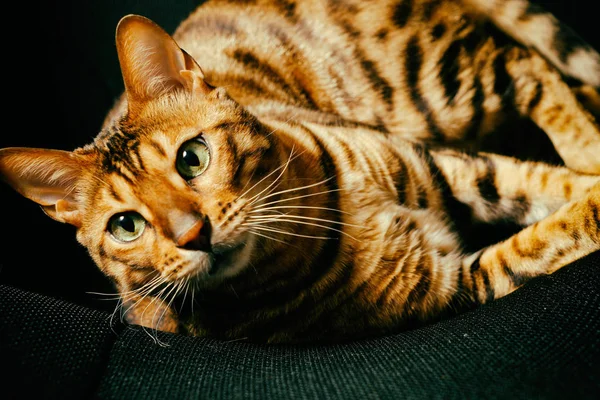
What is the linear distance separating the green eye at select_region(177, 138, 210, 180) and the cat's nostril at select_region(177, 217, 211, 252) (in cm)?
12

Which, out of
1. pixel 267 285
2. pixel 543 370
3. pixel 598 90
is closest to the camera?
pixel 543 370

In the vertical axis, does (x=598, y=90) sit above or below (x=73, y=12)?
below

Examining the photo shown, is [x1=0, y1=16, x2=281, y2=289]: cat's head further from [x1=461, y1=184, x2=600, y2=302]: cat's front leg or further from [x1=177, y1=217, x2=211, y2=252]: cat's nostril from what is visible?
[x1=461, y1=184, x2=600, y2=302]: cat's front leg

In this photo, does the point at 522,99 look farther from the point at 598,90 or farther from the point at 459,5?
the point at 459,5

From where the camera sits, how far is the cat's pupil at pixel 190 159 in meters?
0.90

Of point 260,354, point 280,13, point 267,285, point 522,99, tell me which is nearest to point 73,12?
point 280,13

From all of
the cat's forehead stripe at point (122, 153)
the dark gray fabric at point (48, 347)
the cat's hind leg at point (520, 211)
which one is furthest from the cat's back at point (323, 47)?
the dark gray fabric at point (48, 347)

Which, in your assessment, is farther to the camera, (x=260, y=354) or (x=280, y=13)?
(x=280, y=13)

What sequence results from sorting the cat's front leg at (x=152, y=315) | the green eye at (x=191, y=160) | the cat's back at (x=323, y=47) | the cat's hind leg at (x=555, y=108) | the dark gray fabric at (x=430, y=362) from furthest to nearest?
1. the cat's back at (x=323, y=47)
2. the cat's hind leg at (x=555, y=108)
3. the cat's front leg at (x=152, y=315)
4. the green eye at (x=191, y=160)
5. the dark gray fabric at (x=430, y=362)

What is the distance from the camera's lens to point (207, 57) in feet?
4.56

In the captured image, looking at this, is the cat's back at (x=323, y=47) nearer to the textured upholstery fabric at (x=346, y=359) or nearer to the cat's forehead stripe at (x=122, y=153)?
the cat's forehead stripe at (x=122, y=153)

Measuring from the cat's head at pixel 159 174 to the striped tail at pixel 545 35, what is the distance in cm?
86

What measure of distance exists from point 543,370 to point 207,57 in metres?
1.16

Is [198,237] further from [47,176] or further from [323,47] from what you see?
[323,47]
